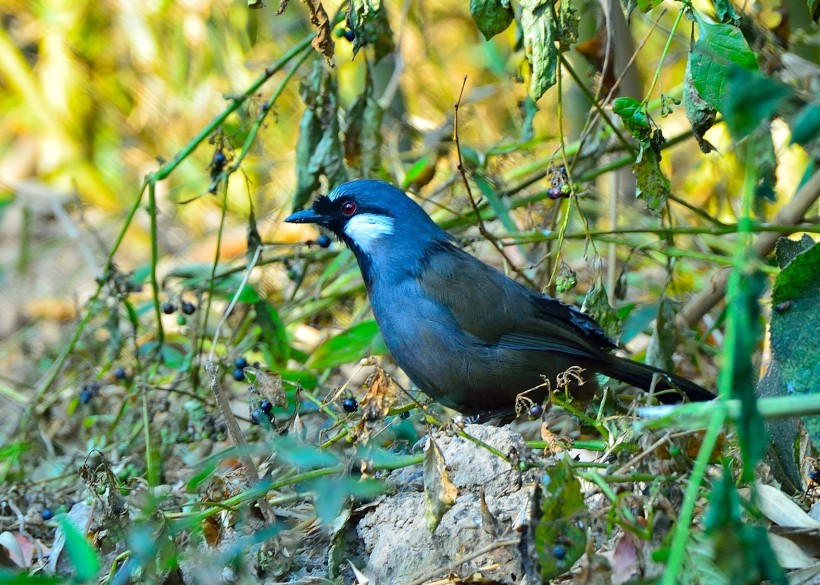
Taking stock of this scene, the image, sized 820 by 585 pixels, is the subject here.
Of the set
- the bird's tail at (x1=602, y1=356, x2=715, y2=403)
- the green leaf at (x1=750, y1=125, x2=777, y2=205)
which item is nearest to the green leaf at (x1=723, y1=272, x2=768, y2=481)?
the bird's tail at (x1=602, y1=356, x2=715, y2=403)

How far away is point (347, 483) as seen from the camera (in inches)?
85.7

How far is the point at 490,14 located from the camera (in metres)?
3.20

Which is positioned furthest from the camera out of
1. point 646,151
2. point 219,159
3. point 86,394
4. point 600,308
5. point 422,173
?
point 422,173

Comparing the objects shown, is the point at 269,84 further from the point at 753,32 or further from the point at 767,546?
the point at 767,546

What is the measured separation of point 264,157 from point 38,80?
97.1 inches

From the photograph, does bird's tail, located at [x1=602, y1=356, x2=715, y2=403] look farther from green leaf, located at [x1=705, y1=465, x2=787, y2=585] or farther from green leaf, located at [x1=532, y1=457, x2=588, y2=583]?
green leaf, located at [x1=705, y1=465, x2=787, y2=585]

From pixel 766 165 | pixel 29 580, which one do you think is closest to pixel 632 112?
pixel 766 165

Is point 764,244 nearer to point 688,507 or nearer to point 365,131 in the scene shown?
point 365,131

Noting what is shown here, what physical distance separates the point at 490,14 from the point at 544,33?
0.22m

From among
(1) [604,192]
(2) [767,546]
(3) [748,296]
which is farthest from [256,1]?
(1) [604,192]

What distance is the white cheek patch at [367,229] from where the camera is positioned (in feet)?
14.1

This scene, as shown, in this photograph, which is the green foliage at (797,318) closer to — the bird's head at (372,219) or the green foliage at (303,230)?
the green foliage at (303,230)

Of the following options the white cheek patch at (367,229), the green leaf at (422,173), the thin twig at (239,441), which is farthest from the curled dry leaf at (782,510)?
the green leaf at (422,173)

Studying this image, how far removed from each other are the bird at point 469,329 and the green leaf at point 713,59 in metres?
1.16
